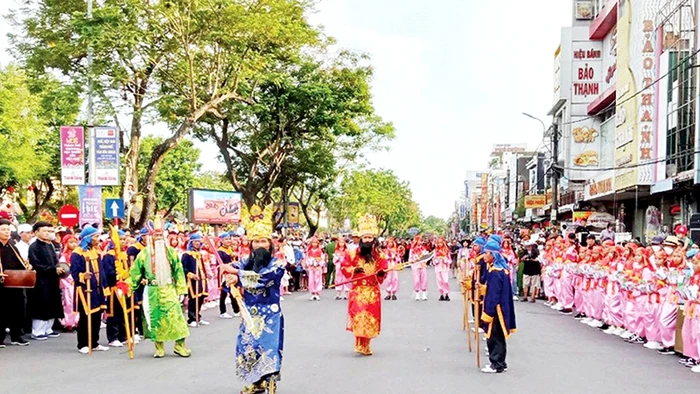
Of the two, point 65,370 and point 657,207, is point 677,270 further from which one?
point 657,207

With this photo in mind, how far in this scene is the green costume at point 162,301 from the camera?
10.4 meters

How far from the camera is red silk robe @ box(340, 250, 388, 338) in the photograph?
1098cm

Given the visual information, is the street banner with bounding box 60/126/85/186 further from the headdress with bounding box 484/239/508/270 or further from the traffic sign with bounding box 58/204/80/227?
the headdress with bounding box 484/239/508/270

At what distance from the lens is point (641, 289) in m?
12.6

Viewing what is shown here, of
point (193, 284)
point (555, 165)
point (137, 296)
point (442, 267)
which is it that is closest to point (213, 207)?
point (442, 267)

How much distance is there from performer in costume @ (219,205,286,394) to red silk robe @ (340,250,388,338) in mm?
3062

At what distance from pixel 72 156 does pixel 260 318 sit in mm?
14123

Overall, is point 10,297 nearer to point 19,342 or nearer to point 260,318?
point 19,342

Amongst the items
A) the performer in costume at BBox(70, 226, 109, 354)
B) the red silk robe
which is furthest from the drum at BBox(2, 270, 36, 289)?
the red silk robe

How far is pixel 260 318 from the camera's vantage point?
791cm

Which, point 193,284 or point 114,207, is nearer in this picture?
point 193,284

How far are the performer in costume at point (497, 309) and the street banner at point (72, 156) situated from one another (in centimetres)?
1371

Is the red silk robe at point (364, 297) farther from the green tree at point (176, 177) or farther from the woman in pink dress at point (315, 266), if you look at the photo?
the green tree at point (176, 177)

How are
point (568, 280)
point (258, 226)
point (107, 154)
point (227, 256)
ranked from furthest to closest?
point (107, 154) → point (568, 280) → point (227, 256) → point (258, 226)
